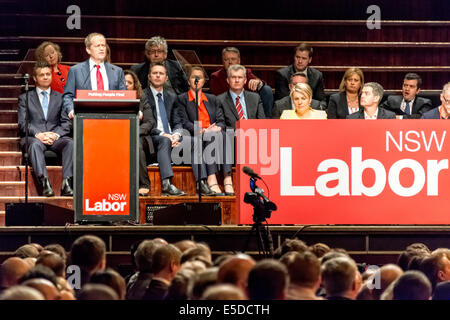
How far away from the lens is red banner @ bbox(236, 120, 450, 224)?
5.56 meters

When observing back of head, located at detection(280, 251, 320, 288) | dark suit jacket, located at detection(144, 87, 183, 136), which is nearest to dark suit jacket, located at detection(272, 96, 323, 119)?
dark suit jacket, located at detection(144, 87, 183, 136)

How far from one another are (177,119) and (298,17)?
339cm

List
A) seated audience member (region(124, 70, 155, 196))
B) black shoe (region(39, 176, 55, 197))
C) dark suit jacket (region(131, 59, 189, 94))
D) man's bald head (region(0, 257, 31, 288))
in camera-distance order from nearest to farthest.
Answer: man's bald head (region(0, 257, 31, 288)) → black shoe (region(39, 176, 55, 197)) → seated audience member (region(124, 70, 155, 196)) → dark suit jacket (region(131, 59, 189, 94))

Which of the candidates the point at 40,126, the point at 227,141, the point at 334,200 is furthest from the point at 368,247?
the point at 40,126

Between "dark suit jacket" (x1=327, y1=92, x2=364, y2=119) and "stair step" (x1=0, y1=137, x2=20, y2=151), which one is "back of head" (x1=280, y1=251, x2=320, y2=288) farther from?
"stair step" (x1=0, y1=137, x2=20, y2=151)

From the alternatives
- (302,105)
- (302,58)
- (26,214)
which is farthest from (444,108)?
(26,214)

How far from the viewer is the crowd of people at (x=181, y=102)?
675 cm

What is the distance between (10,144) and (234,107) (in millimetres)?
2157

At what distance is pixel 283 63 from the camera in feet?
32.3

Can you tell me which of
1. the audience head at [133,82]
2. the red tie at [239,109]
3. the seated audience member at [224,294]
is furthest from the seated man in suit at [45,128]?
the seated audience member at [224,294]

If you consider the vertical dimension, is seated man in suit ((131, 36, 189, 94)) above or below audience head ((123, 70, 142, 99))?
above

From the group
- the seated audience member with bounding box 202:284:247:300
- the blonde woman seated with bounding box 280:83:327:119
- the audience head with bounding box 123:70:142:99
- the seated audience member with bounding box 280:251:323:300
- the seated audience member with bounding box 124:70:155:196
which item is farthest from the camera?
the audience head with bounding box 123:70:142:99

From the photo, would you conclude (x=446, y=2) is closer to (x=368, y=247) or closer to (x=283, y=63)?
(x=283, y=63)

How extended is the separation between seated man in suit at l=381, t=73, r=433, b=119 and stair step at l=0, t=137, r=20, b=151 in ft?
12.0
